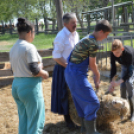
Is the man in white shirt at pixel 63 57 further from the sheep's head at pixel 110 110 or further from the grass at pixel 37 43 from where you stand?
the grass at pixel 37 43

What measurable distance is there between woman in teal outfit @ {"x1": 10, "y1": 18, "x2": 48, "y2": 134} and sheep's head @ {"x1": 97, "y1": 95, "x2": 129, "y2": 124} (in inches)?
35.8

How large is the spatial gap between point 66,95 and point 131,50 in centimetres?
109

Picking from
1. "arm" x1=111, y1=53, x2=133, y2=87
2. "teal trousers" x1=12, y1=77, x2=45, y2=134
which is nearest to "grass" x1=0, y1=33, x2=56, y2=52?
"arm" x1=111, y1=53, x2=133, y2=87

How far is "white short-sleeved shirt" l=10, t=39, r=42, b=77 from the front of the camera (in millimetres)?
1956

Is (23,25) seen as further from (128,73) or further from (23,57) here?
(128,73)

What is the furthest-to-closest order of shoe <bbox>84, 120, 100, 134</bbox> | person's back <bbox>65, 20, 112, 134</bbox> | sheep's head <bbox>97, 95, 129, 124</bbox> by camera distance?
sheep's head <bbox>97, 95, 129, 124</bbox>
shoe <bbox>84, 120, 100, 134</bbox>
person's back <bbox>65, 20, 112, 134</bbox>

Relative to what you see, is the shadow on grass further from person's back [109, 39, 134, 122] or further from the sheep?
person's back [109, 39, 134, 122]

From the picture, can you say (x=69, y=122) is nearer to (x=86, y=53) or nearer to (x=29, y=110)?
(x=29, y=110)

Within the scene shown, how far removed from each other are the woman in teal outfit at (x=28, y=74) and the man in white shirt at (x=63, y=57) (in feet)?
2.20

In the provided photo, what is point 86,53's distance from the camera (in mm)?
2215

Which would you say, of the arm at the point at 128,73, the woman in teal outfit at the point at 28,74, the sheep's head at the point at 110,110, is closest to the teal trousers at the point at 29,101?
the woman in teal outfit at the point at 28,74

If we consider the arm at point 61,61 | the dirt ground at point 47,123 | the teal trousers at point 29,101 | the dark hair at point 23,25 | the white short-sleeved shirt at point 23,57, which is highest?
the dark hair at point 23,25

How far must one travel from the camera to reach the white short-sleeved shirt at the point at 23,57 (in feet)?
6.42

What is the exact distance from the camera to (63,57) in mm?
2795
